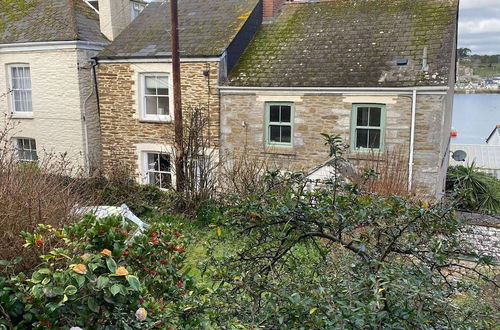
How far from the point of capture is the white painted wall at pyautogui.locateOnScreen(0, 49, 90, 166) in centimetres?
1634

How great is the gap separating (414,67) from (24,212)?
11426 mm

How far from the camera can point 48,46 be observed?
53.5ft

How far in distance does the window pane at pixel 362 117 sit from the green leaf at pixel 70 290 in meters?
12.2

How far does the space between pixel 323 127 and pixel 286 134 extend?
4.31 feet

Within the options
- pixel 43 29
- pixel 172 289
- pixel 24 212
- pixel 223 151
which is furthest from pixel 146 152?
pixel 172 289

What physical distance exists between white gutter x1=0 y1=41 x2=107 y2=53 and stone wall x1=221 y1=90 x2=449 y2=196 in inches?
235

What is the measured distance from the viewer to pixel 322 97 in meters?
13.7

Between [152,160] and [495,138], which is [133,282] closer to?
[152,160]

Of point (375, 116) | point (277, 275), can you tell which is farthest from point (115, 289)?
point (375, 116)

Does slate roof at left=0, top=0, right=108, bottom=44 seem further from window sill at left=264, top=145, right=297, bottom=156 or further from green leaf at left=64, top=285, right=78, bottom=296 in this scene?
green leaf at left=64, top=285, right=78, bottom=296

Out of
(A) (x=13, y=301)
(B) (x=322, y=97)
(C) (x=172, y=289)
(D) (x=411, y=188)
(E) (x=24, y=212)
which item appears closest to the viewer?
(A) (x=13, y=301)

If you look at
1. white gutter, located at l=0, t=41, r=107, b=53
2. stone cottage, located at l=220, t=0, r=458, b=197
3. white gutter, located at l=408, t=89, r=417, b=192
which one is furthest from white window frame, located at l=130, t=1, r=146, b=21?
white gutter, located at l=408, t=89, r=417, b=192

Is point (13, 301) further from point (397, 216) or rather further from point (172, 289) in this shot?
point (397, 216)

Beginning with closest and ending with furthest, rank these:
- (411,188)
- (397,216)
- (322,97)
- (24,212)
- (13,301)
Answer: (13,301) < (397,216) < (24,212) < (411,188) < (322,97)
